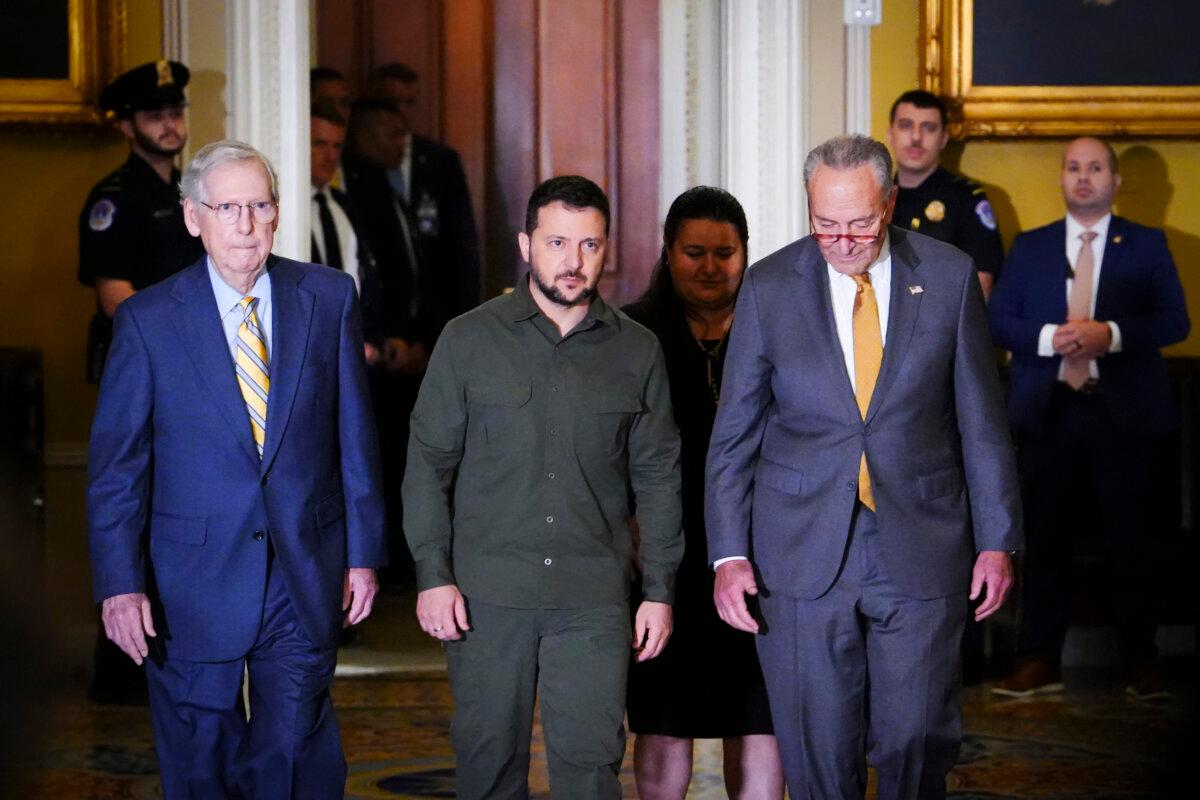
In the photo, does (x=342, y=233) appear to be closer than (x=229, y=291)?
No

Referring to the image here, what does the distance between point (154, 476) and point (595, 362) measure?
87 cm

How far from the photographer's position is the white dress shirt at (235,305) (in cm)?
353

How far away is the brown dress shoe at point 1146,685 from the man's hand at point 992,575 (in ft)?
8.65

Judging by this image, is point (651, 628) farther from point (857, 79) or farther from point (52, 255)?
point (52, 255)

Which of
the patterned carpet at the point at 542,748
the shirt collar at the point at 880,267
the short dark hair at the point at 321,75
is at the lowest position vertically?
the patterned carpet at the point at 542,748

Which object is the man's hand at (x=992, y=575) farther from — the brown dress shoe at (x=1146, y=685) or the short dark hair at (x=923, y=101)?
the short dark hair at (x=923, y=101)

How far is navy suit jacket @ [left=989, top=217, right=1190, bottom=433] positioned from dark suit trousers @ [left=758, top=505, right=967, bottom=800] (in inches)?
109

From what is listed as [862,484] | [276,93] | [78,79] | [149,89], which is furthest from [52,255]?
[862,484]

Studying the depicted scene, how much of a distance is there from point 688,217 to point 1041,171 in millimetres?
3196

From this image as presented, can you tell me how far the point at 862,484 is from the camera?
3518 millimetres

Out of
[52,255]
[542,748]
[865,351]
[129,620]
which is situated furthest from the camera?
[52,255]

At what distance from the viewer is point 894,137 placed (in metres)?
6.27

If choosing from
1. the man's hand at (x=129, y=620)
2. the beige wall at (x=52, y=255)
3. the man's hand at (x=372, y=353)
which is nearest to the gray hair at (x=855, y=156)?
the man's hand at (x=129, y=620)

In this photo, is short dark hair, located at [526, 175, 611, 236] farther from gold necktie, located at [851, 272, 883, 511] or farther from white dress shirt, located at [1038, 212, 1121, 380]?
white dress shirt, located at [1038, 212, 1121, 380]
